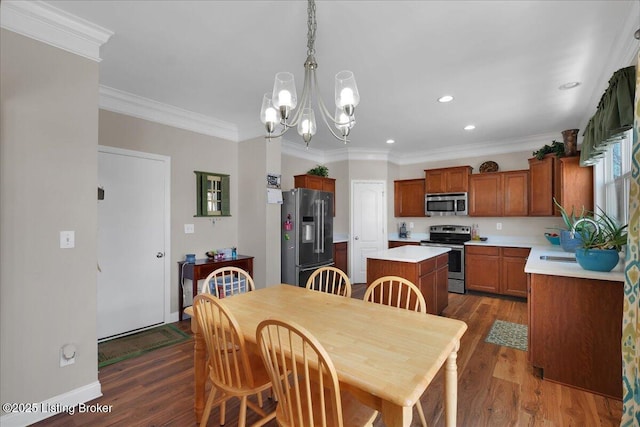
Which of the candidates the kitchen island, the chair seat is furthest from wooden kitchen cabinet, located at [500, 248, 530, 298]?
the chair seat

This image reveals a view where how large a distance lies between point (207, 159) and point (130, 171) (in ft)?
3.10

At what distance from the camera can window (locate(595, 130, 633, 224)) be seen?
8.50 feet

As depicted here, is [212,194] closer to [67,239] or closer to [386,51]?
[67,239]

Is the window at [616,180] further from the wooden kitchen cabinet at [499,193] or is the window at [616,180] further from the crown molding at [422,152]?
the crown molding at [422,152]

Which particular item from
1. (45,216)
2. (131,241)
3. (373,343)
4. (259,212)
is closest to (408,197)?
(259,212)

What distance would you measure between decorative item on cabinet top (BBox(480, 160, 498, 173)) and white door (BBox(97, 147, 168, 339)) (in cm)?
497

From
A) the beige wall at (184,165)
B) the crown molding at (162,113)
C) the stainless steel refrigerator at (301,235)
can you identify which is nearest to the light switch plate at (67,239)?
the beige wall at (184,165)

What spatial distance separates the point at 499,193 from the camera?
4746 mm

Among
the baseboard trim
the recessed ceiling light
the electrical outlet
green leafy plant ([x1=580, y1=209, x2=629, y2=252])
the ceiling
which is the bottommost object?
the baseboard trim

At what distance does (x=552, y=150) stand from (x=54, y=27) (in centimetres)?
559

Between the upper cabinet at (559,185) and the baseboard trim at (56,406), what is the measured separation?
5.20 m

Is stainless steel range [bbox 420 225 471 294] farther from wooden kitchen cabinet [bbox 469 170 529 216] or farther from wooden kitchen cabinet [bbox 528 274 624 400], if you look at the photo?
wooden kitchen cabinet [bbox 528 274 624 400]

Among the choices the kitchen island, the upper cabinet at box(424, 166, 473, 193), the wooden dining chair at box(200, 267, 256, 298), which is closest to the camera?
the wooden dining chair at box(200, 267, 256, 298)

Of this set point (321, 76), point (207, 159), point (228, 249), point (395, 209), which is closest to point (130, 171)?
point (207, 159)
